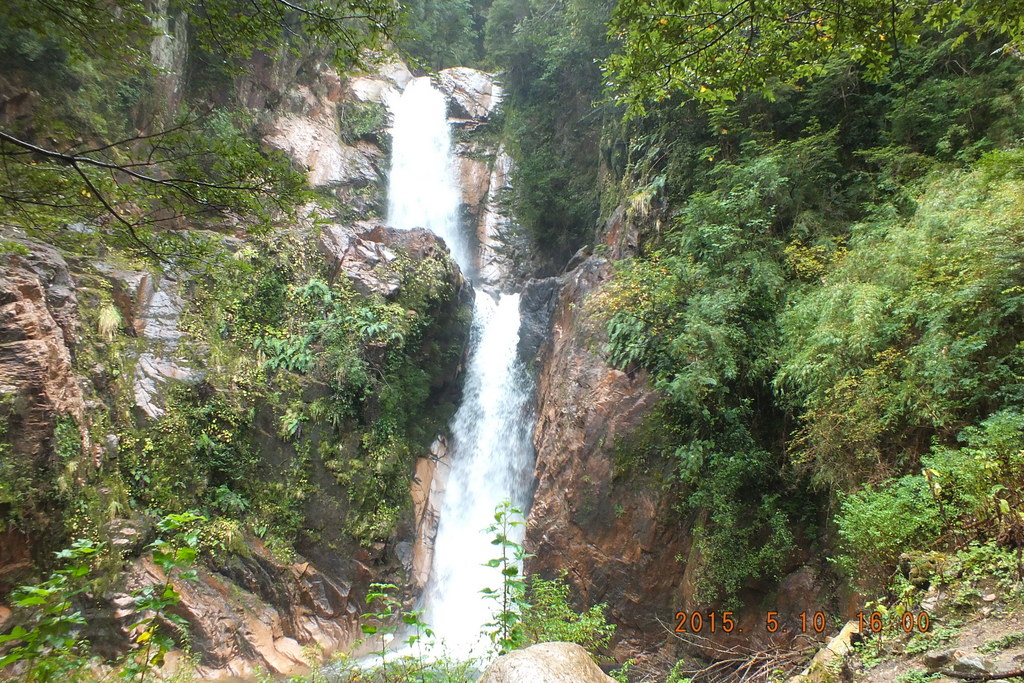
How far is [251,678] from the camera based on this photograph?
24.6 ft

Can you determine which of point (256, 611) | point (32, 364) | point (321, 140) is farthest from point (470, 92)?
point (256, 611)

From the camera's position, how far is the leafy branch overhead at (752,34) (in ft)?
12.6

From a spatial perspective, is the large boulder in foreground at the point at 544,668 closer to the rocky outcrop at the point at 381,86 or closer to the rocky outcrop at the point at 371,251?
the rocky outcrop at the point at 371,251

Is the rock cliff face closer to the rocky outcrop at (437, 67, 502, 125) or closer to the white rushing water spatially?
the white rushing water

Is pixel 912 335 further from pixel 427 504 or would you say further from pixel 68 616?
pixel 427 504

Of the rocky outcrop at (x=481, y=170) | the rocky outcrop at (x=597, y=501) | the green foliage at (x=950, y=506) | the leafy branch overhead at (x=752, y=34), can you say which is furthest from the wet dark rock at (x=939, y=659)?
the rocky outcrop at (x=481, y=170)

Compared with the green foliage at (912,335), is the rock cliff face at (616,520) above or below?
below

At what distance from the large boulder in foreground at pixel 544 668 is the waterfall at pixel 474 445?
5.98 metres

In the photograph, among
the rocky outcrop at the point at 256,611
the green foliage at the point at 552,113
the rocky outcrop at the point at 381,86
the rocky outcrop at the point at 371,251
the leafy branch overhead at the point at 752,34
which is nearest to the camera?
the leafy branch overhead at the point at 752,34

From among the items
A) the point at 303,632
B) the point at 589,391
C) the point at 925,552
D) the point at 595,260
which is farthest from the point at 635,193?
the point at 303,632

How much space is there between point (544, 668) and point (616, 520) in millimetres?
5632

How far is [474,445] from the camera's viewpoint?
13031 millimetres

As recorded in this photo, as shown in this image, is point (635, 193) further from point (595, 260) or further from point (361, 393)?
point (361, 393)

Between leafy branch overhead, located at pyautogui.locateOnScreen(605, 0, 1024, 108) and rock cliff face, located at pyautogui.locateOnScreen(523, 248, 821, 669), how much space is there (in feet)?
16.7
